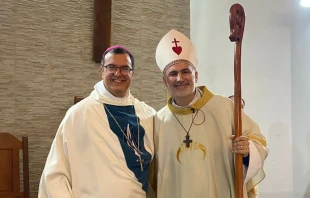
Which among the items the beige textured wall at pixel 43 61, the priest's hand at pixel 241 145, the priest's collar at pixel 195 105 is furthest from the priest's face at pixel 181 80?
the beige textured wall at pixel 43 61

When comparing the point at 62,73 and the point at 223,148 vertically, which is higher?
the point at 62,73

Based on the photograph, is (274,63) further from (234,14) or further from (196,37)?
(234,14)

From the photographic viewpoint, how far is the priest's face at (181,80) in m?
2.21

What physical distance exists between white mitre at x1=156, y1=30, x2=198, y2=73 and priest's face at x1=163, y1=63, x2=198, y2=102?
40mm

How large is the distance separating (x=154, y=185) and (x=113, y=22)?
1.62 metres

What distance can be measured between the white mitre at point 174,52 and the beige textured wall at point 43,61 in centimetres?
105

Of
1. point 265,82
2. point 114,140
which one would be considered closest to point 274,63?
point 265,82

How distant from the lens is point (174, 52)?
2.34 m

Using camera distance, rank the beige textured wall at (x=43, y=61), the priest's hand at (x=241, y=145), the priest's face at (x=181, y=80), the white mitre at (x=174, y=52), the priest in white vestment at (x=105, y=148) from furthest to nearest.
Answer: the beige textured wall at (x=43, y=61) < the white mitre at (x=174, y=52) < the priest's face at (x=181, y=80) < the priest in white vestment at (x=105, y=148) < the priest's hand at (x=241, y=145)

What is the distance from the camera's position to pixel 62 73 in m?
3.22

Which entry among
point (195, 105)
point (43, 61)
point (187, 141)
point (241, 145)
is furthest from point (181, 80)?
point (43, 61)

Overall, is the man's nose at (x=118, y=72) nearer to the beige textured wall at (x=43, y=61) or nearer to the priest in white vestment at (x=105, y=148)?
the priest in white vestment at (x=105, y=148)

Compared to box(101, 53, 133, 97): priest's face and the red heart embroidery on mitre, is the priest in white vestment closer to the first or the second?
box(101, 53, 133, 97): priest's face

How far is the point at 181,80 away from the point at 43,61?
1374 mm
